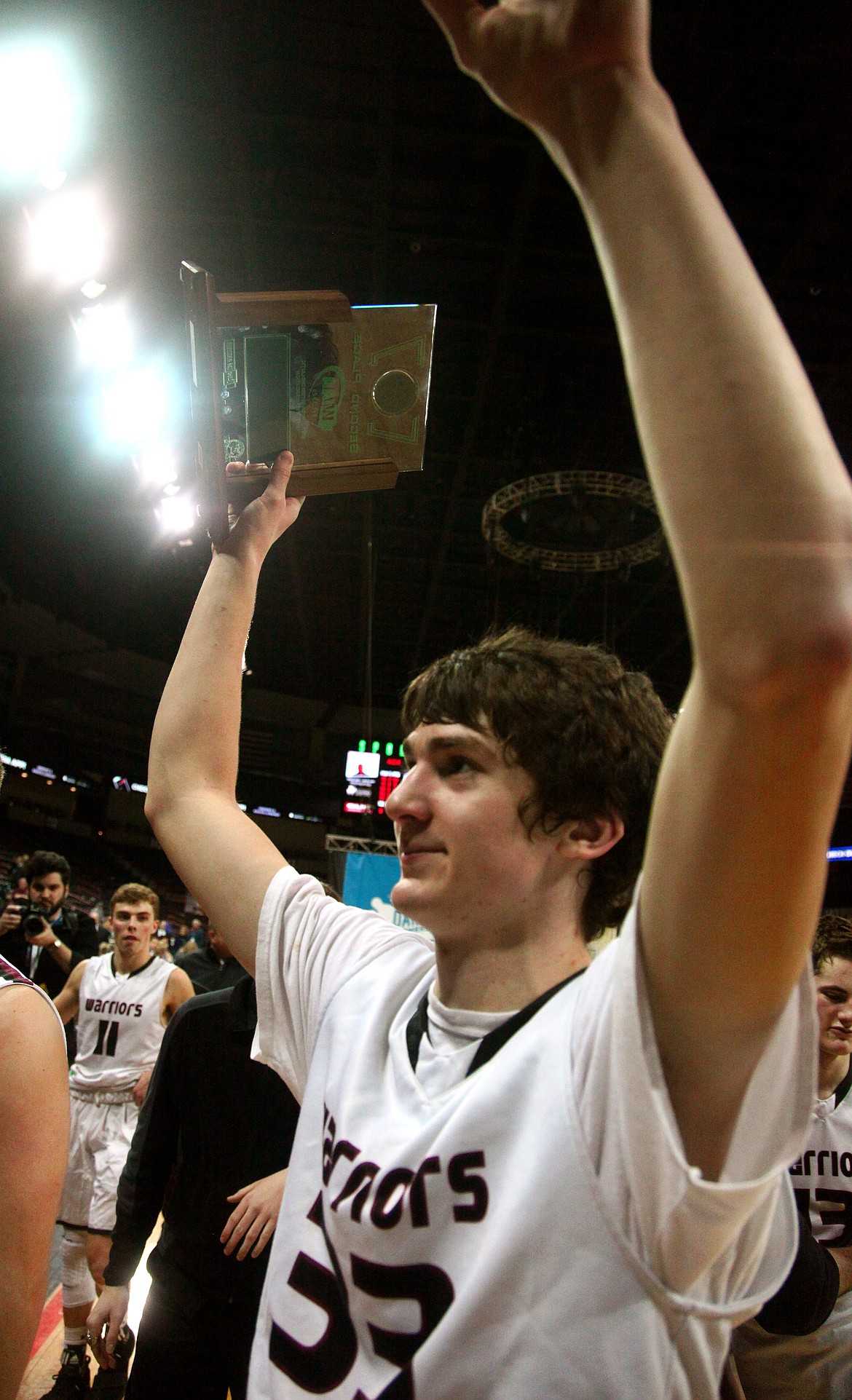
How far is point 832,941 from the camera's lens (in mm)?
2658

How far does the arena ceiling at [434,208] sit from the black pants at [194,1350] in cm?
485

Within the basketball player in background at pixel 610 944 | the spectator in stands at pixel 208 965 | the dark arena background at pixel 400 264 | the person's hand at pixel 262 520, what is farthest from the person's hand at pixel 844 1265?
the dark arena background at pixel 400 264

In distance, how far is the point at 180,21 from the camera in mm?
5484

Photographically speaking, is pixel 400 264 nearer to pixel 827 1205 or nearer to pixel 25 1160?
pixel 827 1205

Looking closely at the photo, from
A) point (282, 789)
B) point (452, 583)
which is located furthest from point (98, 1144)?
point (282, 789)

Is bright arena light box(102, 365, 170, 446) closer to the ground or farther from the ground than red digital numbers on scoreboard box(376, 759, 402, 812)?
farther from the ground

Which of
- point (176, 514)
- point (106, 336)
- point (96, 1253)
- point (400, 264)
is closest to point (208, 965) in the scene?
point (96, 1253)

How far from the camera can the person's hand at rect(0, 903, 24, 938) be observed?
588cm

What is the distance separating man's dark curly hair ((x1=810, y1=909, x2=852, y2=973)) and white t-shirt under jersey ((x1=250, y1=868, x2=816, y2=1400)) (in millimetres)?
1866

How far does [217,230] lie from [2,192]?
1587 mm

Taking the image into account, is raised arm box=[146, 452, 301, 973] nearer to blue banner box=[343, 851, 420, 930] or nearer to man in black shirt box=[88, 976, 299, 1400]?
man in black shirt box=[88, 976, 299, 1400]

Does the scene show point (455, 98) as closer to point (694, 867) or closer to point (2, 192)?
point (2, 192)

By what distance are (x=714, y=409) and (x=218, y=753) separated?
3.40ft

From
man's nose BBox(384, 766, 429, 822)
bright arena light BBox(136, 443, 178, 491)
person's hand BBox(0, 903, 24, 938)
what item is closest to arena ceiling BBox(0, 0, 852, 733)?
bright arena light BBox(136, 443, 178, 491)
